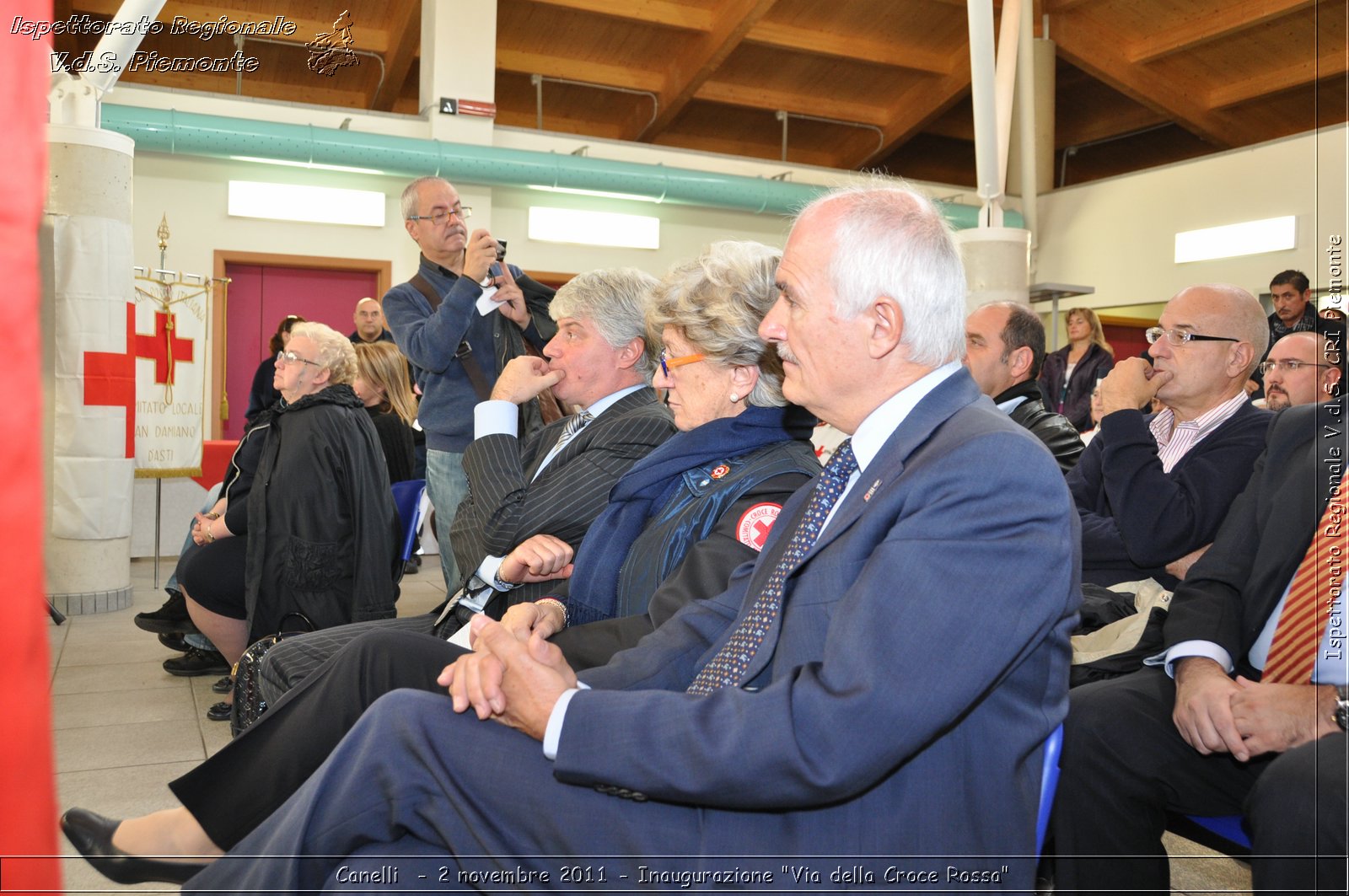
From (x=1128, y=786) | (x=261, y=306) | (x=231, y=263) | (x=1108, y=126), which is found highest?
(x=1108, y=126)

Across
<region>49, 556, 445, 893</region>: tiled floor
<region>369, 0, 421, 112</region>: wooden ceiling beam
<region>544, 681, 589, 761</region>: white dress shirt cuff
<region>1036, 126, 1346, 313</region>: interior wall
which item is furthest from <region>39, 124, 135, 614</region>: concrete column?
<region>1036, 126, 1346, 313</region>: interior wall

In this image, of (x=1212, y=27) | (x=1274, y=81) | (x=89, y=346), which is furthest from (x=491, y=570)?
(x=1274, y=81)

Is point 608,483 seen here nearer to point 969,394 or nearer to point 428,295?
point 969,394

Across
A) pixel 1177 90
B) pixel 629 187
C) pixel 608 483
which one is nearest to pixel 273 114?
pixel 629 187

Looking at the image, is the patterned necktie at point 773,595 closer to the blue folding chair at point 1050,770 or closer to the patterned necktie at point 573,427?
the blue folding chair at point 1050,770

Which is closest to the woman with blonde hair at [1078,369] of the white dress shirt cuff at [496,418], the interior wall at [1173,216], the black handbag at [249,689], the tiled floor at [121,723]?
→ the interior wall at [1173,216]

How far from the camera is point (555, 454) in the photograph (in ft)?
7.41

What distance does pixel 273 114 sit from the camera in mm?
7680

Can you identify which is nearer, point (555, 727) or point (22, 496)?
point (22, 496)

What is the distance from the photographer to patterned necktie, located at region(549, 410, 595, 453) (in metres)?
2.28

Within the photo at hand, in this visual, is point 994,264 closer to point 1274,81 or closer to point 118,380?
point 1274,81

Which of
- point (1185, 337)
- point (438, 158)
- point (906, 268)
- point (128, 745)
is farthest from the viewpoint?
point (438, 158)

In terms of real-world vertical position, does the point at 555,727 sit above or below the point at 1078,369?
below

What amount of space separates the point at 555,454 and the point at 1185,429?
4.68ft
